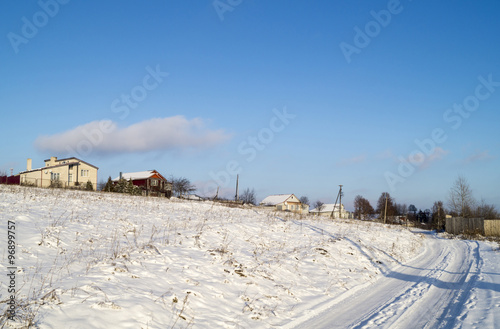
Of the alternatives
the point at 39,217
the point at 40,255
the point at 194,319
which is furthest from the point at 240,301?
the point at 39,217

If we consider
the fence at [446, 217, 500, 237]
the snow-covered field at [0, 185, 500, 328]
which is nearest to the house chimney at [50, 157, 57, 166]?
the snow-covered field at [0, 185, 500, 328]

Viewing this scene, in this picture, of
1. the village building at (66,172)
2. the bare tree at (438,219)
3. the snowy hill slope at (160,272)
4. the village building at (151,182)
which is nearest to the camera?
the snowy hill slope at (160,272)

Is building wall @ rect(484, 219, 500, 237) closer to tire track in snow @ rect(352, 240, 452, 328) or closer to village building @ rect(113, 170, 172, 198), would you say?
tire track in snow @ rect(352, 240, 452, 328)

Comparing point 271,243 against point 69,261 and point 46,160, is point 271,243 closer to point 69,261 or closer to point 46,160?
point 69,261

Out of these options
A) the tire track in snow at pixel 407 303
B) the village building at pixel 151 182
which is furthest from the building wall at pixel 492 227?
the village building at pixel 151 182

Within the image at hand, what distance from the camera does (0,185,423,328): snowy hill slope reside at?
573cm

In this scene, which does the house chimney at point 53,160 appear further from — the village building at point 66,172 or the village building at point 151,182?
the village building at point 151,182

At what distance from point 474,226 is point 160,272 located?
160 feet

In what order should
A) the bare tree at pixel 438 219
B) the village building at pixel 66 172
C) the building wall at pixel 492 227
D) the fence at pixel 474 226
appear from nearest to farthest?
1. the building wall at pixel 492 227
2. the fence at pixel 474 226
3. the bare tree at pixel 438 219
4. the village building at pixel 66 172

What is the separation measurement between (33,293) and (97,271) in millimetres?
1688

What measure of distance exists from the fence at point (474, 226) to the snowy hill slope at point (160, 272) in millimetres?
36275

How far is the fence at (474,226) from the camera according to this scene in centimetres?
4125

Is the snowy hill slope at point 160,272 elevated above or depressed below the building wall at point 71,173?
below

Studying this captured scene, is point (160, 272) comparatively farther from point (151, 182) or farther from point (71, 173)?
point (151, 182)
